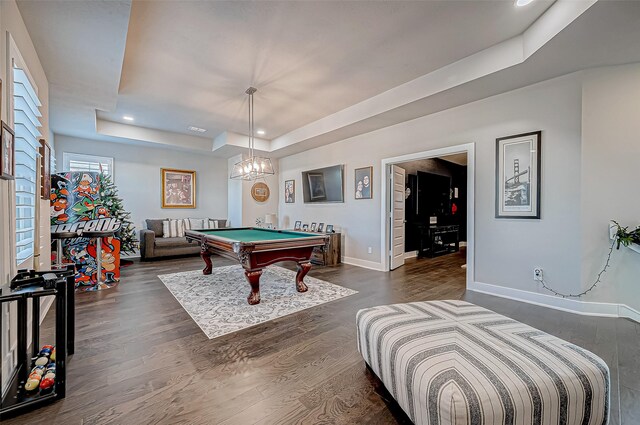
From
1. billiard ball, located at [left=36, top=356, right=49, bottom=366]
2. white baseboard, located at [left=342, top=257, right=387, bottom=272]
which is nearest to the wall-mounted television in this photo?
white baseboard, located at [left=342, top=257, right=387, bottom=272]

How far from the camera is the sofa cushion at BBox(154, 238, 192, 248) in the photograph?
19.3ft

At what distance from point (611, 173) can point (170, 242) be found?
7184 millimetres

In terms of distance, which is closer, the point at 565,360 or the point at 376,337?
the point at 565,360

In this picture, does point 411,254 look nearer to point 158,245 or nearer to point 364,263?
point 364,263

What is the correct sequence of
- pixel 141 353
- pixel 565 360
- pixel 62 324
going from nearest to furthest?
pixel 565 360 → pixel 62 324 → pixel 141 353

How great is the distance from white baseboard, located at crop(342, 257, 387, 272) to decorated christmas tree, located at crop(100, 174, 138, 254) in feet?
14.1

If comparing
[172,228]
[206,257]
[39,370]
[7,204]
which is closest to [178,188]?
[172,228]

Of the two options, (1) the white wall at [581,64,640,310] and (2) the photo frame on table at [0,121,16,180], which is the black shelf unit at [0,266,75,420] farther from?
(1) the white wall at [581,64,640,310]

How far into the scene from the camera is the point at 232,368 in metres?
1.92

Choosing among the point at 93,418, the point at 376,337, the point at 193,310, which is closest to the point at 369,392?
the point at 376,337

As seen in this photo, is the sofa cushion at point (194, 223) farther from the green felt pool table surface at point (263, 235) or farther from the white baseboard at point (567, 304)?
the white baseboard at point (567, 304)

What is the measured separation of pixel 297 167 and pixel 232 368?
5.51 meters

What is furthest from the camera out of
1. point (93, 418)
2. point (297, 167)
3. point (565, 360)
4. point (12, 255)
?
point (297, 167)

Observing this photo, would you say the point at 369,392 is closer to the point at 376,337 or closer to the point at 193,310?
the point at 376,337
